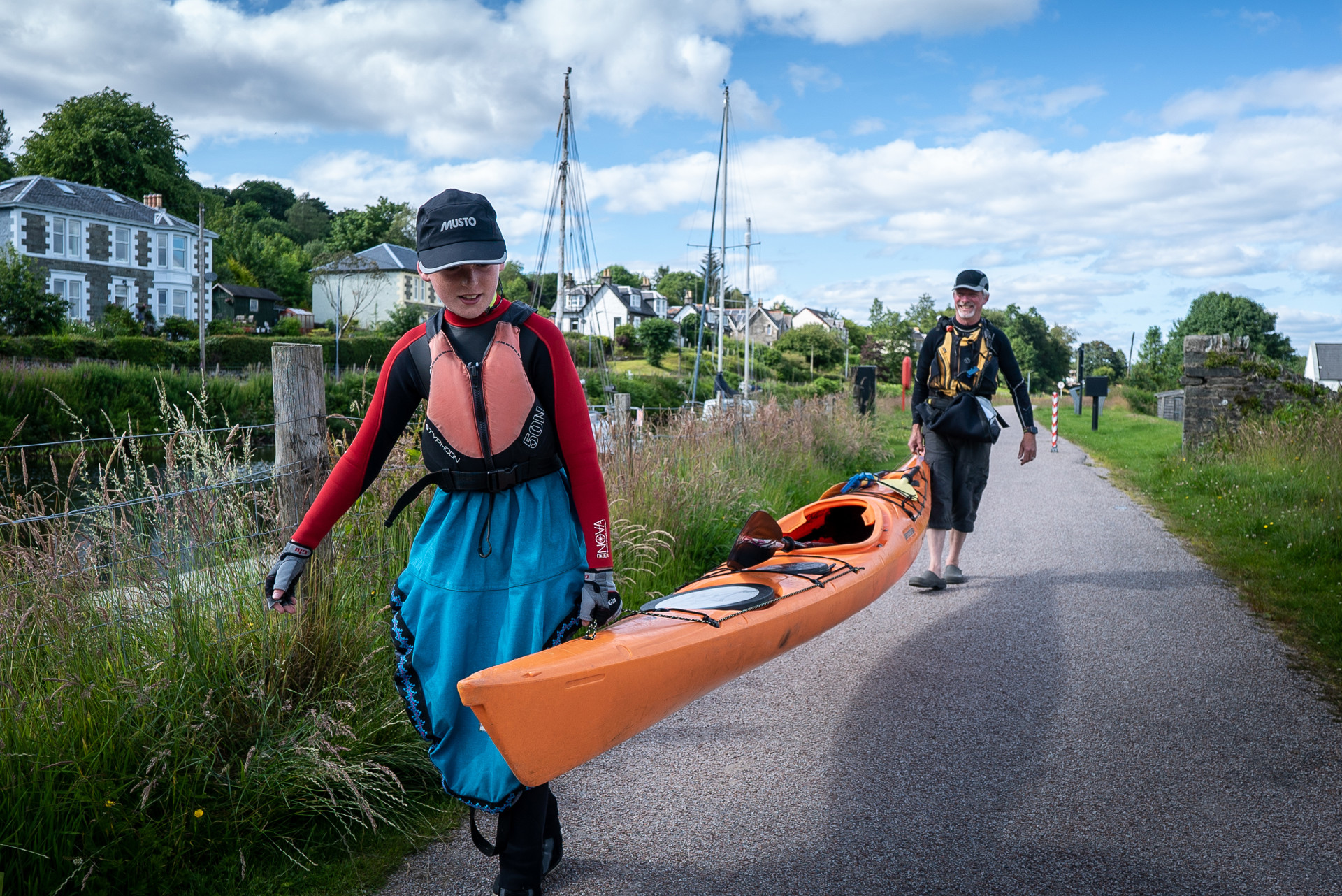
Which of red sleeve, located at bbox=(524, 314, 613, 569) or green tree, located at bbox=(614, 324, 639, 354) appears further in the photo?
green tree, located at bbox=(614, 324, 639, 354)

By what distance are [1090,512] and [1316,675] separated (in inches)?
200

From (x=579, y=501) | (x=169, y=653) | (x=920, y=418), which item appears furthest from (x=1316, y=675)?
(x=169, y=653)

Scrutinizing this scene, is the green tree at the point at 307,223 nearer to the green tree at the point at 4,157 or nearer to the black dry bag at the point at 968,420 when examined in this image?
the green tree at the point at 4,157

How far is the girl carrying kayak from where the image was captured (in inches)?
88.9

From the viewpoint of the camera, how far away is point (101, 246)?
40.7 m

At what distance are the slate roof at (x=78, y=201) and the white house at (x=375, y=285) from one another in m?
7.92

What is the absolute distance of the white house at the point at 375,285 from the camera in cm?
4846

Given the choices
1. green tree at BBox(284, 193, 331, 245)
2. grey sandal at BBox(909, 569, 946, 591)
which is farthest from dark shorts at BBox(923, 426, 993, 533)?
green tree at BBox(284, 193, 331, 245)

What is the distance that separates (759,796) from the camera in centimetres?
306

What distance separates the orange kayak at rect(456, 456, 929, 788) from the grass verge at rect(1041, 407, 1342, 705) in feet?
7.44

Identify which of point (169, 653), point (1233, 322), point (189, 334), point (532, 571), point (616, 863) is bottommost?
point (616, 863)

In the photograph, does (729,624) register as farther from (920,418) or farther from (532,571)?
(920,418)

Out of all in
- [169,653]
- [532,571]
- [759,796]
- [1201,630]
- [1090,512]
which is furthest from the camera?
[1090,512]

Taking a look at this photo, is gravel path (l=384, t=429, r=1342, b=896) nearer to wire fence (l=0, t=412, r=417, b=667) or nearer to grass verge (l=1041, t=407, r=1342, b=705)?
grass verge (l=1041, t=407, r=1342, b=705)
